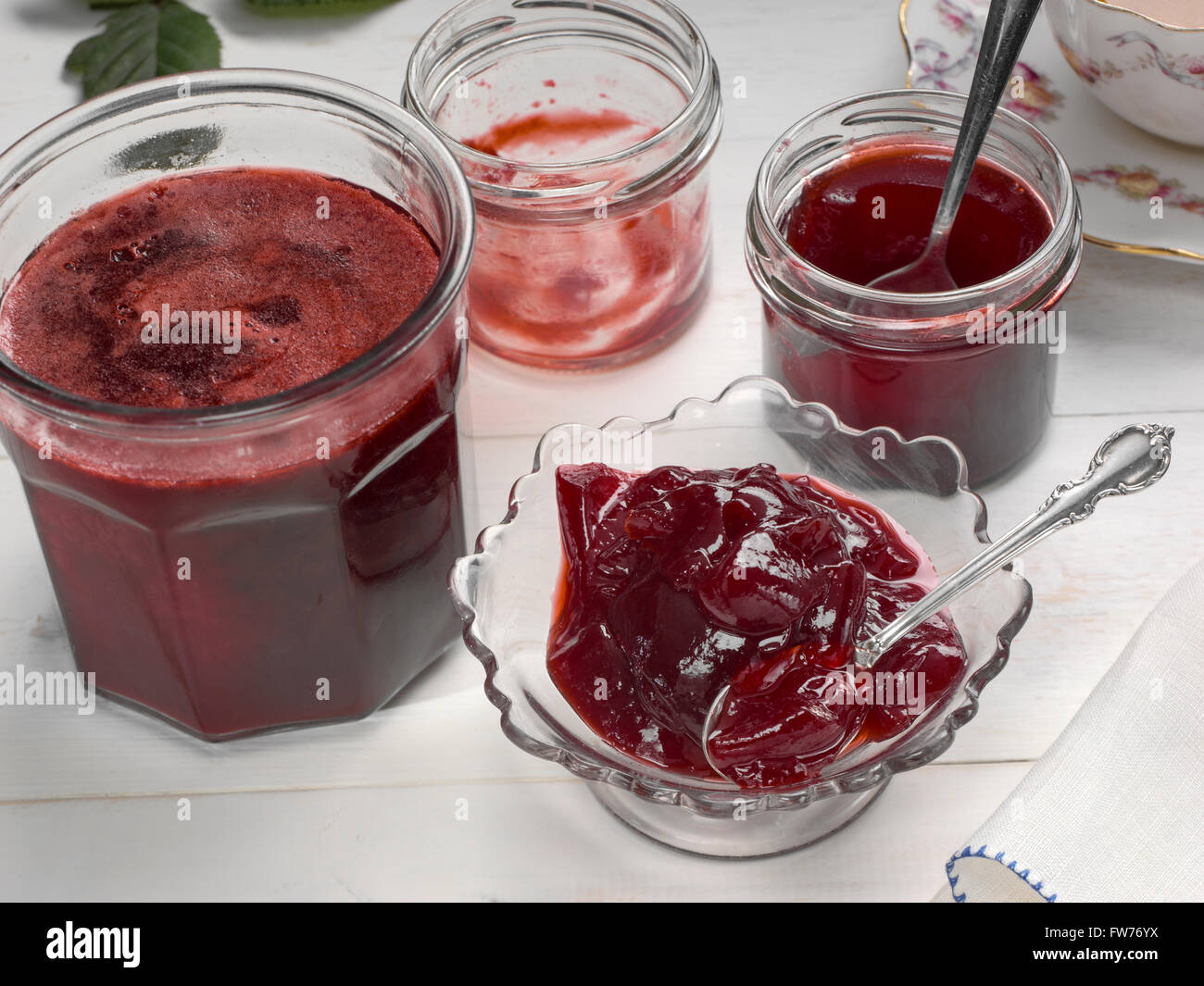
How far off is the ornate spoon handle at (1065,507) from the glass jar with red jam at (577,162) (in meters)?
0.57

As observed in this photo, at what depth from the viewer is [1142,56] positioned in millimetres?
1798

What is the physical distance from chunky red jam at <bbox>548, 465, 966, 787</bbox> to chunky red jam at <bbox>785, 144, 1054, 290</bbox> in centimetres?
32

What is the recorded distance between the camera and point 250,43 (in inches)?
86.0

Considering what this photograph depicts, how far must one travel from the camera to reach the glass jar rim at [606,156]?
1.68 m

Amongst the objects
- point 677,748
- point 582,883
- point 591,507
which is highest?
point 591,507

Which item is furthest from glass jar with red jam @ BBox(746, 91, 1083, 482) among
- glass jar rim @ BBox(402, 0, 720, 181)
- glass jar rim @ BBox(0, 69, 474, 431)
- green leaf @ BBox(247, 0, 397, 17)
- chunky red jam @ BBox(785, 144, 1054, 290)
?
green leaf @ BBox(247, 0, 397, 17)

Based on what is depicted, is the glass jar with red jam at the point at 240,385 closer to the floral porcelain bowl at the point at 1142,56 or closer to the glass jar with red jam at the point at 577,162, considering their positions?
the glass jar with red jam at the point at 577,162

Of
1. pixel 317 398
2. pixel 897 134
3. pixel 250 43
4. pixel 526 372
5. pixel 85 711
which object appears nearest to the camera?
pixel 317 398

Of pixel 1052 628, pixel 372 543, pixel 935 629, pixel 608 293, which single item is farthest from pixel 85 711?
pixel 1052 628

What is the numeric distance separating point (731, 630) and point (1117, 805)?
0.40 m

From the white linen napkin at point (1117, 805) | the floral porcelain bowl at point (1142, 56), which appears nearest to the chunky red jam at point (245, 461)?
the white linen napkin at point (1117, 805)

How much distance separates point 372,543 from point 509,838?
328mm

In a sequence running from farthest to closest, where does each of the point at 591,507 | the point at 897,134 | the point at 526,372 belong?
the point at 526,372
the point at 897,134
the point at 591,507

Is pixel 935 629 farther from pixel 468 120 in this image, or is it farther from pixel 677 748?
pixel 468 120
